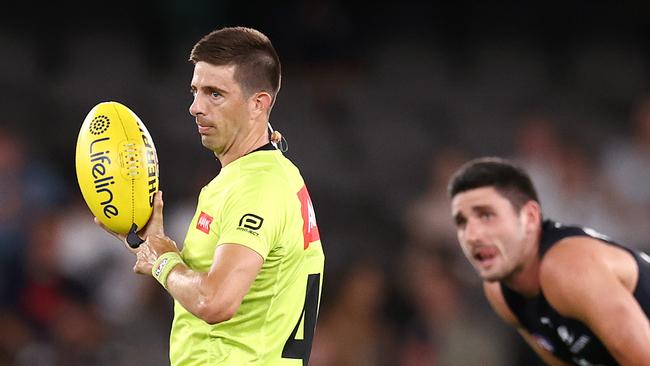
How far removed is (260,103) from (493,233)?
6.28 ft

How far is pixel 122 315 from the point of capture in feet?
24.8

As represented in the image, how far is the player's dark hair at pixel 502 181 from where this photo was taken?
5.05 metres

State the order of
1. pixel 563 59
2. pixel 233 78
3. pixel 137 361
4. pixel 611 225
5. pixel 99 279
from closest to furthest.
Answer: pixel 233 78
pixel 137 361
pixel 99 279
pixel 611 225
pixel 563 59

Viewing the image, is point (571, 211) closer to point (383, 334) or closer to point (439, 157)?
point (439, 157)

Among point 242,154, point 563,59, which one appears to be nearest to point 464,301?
point 563,59

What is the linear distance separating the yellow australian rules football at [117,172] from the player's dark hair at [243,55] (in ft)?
1.24

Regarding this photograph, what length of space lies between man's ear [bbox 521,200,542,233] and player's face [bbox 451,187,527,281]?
0.9 inches

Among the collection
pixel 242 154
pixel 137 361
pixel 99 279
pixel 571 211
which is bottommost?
pixel 137 361

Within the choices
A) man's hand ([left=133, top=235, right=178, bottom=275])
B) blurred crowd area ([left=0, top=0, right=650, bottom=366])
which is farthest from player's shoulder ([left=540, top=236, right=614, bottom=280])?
blurred crowd area ([left=0, top=0, right=650, bottom=366])

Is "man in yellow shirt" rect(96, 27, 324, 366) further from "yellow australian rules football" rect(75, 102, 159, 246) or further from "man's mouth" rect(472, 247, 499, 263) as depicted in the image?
"man's mouth" rect(472, 247, 499, 263)

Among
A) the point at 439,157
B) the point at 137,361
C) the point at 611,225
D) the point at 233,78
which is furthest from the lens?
the point at 439,157

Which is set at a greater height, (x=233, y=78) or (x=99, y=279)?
(x=233, y=78)

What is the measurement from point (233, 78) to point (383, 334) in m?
4.47

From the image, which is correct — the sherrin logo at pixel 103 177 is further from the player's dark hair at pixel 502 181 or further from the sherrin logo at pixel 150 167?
the player's dark hair at pixel 502 181
